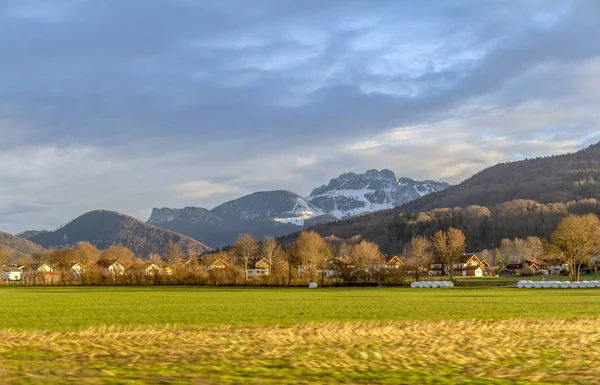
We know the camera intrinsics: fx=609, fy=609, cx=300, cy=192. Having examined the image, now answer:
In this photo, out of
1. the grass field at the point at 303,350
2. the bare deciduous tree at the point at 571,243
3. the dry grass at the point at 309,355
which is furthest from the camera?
the bare deciduous tree at the point at 571,243

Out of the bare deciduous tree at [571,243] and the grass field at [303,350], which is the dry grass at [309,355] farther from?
the bare deciduous tree at [571,243]

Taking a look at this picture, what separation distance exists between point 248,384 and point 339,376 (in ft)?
9.58

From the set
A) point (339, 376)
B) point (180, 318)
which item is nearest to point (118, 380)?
point (339, 376)

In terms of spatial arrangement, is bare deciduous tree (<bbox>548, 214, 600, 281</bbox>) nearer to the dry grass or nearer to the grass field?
the grass field

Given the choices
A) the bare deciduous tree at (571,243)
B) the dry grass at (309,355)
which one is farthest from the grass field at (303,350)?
the bare deciduous tree at (571,243)

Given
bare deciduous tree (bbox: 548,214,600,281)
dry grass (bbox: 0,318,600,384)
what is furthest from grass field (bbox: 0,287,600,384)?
bare deciduous tree (bbox: 548,214,600,281)

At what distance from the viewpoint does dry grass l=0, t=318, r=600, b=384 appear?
18219 mm

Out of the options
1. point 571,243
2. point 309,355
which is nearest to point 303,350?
point 309,355

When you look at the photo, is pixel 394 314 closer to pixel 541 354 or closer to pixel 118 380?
pixel 541 354

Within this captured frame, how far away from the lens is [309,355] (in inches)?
877

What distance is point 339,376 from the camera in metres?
18.3

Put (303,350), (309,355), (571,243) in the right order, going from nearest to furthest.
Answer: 1. (309,355)
2. (303,350)
3. (571,243)

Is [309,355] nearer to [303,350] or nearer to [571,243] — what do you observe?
[303,350]

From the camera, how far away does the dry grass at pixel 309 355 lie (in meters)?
18.2
